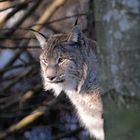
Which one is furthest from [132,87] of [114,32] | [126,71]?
[114,32]

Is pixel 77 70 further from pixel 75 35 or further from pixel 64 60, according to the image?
pixel 75 35

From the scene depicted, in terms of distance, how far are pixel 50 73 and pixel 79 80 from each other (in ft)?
1.10

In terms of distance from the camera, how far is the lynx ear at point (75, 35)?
4.81 m

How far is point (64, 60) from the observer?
16.0ft

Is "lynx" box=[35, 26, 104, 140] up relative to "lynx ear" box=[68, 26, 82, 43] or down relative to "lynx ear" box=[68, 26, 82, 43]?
down

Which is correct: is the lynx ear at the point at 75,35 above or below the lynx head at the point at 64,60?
above

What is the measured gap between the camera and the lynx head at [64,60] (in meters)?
4.83

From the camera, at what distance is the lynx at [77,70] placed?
4.86 meters

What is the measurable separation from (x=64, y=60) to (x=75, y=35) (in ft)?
0.65

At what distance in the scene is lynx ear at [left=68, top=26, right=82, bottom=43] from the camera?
481 centimetres

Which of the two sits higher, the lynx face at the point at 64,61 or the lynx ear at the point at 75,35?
the lynx ear at the point at 75,35

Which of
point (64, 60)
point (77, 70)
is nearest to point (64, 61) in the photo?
point (64, 60)

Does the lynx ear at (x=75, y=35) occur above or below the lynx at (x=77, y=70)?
above

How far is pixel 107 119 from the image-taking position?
8.10 ft
